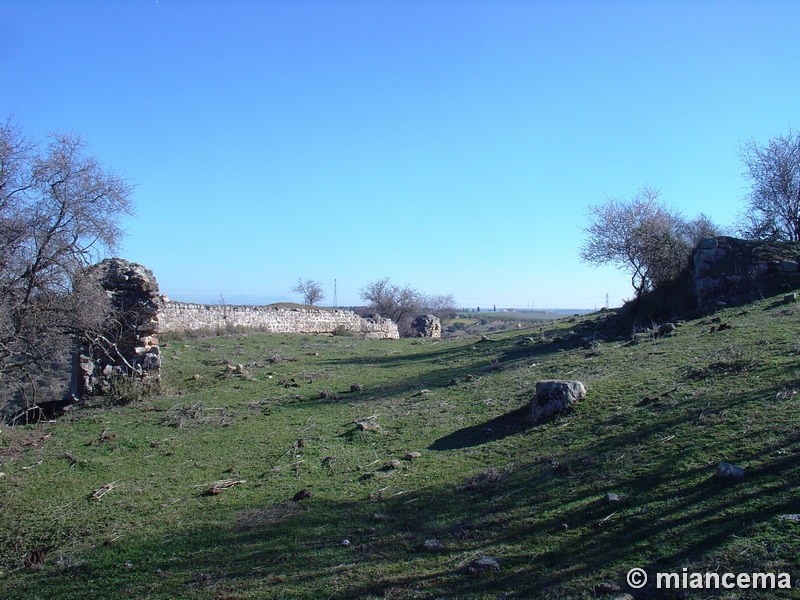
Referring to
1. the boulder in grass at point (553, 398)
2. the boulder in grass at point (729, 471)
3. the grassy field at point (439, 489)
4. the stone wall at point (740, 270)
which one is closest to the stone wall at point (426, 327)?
the stone wall at point (740, 270)

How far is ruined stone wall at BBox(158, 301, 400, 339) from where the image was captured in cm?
2230

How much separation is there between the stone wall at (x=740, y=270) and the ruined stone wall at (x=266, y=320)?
15924 millimetres

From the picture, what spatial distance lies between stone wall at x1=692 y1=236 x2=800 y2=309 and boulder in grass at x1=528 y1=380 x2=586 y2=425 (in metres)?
7.98

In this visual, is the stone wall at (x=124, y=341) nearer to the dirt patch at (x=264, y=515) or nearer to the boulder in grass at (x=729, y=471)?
the dirt patch at (x=264, y=515)

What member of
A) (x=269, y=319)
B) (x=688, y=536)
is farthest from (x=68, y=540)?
(x=269, y=319)

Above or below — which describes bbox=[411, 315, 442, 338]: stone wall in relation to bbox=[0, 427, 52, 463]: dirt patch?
above

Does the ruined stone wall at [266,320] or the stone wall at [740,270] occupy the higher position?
the stone wall at [740,270]

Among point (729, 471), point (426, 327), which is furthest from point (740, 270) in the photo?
point (426, 327)

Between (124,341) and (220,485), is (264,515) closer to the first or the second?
(220,485)

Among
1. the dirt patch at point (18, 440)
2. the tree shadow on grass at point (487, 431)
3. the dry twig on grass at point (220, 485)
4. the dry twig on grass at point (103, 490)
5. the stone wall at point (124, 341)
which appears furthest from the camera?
the stone wall at point (124, 341)

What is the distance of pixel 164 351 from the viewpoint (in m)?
15.8

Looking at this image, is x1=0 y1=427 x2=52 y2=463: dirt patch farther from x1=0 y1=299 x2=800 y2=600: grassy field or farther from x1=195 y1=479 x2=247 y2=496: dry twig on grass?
x1=195 y1=479 x2=247 y2=496: dry twig on grass

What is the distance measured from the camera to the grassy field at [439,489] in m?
3.79

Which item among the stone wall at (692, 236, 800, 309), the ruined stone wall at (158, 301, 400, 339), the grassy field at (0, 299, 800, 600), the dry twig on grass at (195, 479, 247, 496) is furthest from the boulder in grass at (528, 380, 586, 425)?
the ruined stone wall at (158, 301, 400, 339)
